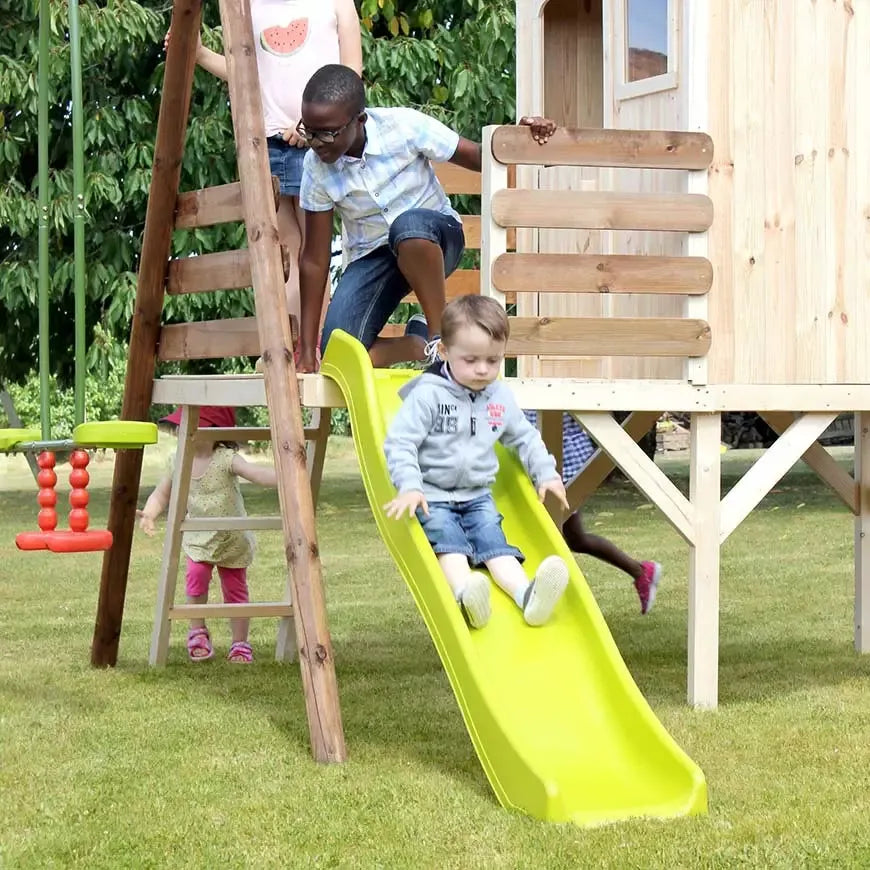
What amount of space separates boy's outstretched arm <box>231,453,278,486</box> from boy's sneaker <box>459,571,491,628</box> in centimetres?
234

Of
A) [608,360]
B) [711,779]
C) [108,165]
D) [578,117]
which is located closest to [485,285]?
[608,360]

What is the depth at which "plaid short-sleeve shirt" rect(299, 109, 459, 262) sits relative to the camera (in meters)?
6.77

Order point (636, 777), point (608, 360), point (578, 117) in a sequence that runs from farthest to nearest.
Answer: point (578, 117), point (608, 360), point (636, 777)

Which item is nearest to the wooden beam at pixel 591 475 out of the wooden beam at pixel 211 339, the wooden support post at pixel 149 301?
the wooden beam at pixel 211 339

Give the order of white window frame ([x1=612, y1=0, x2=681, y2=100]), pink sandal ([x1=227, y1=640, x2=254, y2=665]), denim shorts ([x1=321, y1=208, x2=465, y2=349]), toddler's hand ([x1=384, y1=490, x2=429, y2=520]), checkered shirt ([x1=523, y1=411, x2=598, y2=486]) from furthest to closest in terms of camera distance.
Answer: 1. checkered shirt ([x1=523, y1=411, x2=598, y2=486])
2. pink sandal ([x1=227, y1=640, x2=254, y2=665])
3. white window frame ([x1=612, y1=0, x2=681, y2=100])
4. denim shorts ([x1=321, y1=208, x2=465, y2=349])
5. toddler's hand ([x1=384, y1=490, x2=429, y2=520])

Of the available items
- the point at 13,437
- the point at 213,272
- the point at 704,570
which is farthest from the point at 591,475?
the point at 13,437

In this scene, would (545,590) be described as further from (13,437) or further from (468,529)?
(13,437)

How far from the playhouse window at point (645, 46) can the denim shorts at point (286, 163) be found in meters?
1.56

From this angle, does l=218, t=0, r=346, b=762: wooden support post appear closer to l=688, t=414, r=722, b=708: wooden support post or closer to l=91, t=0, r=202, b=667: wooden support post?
l=91, t=0, r=202, b=667: wooden support post

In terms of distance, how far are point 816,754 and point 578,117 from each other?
4437mm

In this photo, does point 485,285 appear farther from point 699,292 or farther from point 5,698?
point 5,698

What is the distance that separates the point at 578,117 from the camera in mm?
9188

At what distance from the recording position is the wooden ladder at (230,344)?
→ 19.5 ft

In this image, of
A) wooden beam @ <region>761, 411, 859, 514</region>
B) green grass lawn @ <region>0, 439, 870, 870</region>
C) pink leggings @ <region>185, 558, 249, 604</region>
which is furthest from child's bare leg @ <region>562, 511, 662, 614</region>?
pink leggings @ <region>185, 558, 249, 604</region>
